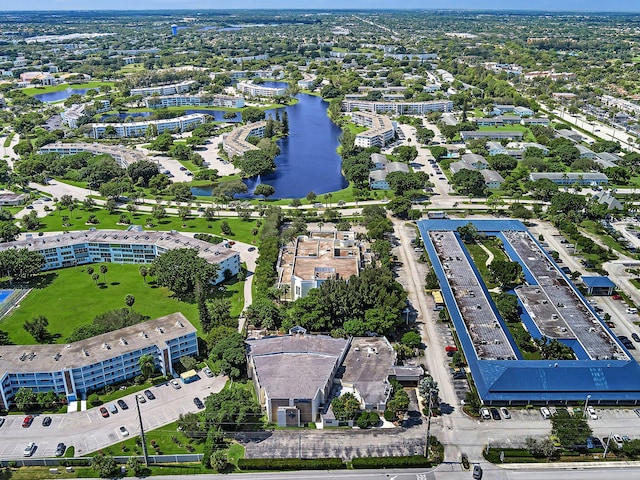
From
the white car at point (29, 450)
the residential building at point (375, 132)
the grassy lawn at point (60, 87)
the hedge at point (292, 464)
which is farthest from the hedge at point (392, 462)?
the grassy lawn at point (60, 87)

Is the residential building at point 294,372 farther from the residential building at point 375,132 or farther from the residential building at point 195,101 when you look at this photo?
the residential building at point 195,101

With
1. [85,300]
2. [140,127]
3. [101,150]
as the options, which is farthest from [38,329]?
[140,127]

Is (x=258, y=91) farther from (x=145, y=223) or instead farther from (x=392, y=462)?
A: (x=392, y=462)

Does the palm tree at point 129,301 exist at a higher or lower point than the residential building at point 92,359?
lower

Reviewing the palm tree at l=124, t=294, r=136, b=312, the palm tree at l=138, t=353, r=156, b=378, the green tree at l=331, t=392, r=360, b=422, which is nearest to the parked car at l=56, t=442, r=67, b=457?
the palm tree at l=138, t=353, r=156, b=378

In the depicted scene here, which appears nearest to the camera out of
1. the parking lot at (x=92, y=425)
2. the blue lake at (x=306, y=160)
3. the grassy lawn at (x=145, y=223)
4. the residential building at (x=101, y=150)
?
the parking lot at (x=92, y=425)

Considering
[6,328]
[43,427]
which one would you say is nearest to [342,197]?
[6,328]

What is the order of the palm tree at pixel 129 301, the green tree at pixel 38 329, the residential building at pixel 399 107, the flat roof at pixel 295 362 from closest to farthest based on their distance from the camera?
1. the flat roof at pixel 295 362
2. the green tree at pixel 38 329
3. the palm tree at pixel 129 301
4. the residential building at pixel 399 107
